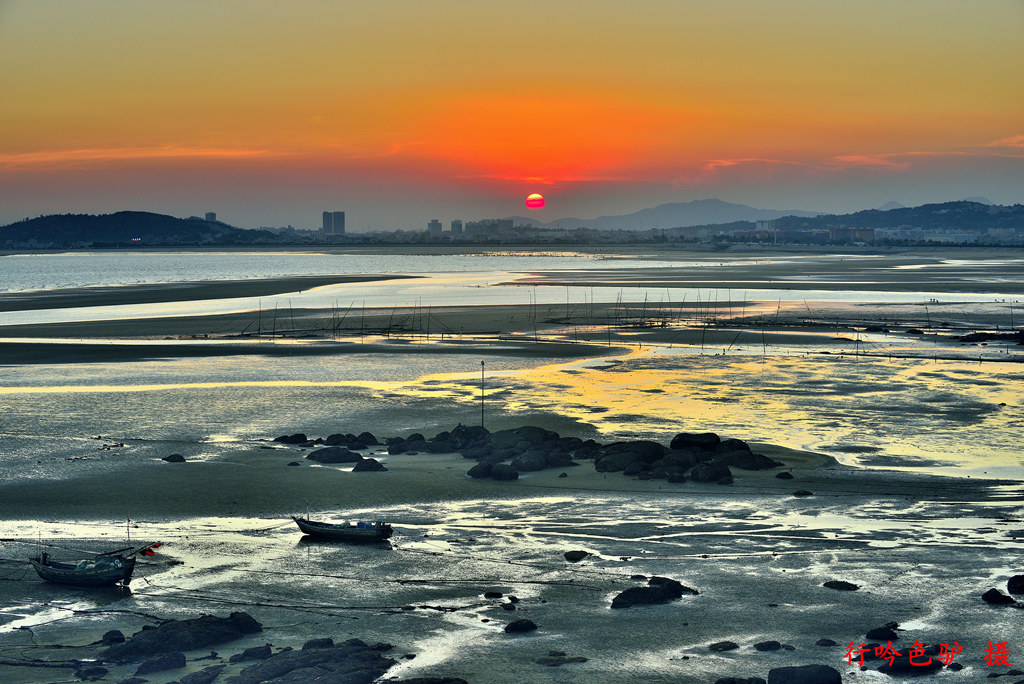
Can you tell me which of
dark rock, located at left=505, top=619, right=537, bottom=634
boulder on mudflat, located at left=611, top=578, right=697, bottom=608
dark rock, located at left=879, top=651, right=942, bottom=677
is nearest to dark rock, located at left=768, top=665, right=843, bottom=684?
dark rock, located at left=879, top=651, right=942, bottom=677

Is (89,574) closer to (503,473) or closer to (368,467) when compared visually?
(368,467)

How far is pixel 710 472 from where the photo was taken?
27.0m

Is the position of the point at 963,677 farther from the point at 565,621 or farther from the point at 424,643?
the point at 424,643

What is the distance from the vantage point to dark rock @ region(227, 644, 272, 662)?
15.8m

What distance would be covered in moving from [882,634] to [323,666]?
8774 millimetres

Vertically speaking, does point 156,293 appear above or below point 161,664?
above

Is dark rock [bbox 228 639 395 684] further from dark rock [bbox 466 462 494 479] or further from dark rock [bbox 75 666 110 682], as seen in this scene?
dark rock [bbox 466 462 494 479]

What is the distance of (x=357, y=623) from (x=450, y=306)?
67912mm

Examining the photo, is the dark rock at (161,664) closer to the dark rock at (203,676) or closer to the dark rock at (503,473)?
the dark rock at (203,676)

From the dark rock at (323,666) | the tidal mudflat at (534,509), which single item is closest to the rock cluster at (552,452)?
the tidal mudflat at (534,509)

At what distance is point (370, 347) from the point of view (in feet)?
189

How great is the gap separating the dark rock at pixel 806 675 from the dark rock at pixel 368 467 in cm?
1523

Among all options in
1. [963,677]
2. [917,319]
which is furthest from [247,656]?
[917,319]

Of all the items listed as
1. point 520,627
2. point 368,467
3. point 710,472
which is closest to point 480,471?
point 368,467
